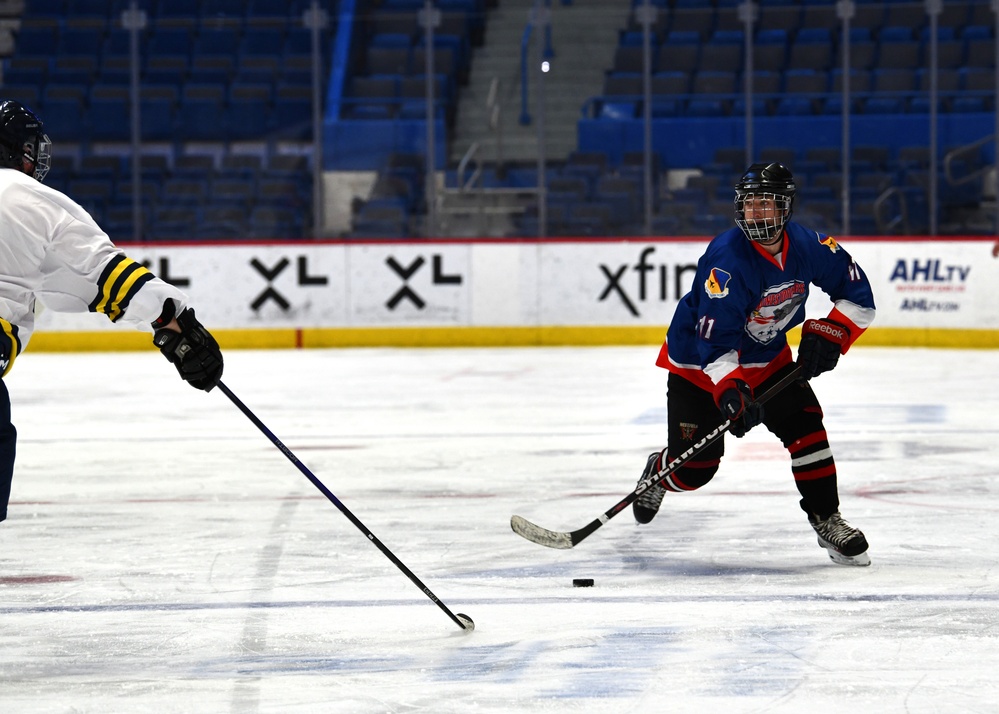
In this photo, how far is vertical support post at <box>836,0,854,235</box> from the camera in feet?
39.3

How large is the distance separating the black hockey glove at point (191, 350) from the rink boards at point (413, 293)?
9.02 m

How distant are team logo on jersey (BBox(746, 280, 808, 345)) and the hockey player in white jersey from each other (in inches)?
61.8

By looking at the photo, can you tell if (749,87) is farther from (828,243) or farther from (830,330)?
(830,330)

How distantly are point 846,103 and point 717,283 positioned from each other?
28.7 feet

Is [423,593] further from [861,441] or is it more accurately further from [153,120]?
[153,120]

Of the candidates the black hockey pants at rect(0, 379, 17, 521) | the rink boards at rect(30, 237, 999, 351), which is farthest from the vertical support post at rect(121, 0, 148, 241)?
the black hockey pants at rect(0, 379, 17, 521)

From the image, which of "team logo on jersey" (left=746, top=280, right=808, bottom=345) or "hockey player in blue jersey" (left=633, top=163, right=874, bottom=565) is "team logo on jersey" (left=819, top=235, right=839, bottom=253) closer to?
"hockey player in blue jersey" (left=633, top=163, right=874, bottom=565)

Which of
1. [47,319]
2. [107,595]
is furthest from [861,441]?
[47,319]

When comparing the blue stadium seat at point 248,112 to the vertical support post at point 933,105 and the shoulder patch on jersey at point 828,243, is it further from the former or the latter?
the shoulder patch on jersey at point 828,243

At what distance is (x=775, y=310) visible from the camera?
3973mm

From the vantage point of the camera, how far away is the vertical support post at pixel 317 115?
40.1 feet

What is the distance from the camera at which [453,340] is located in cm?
1229

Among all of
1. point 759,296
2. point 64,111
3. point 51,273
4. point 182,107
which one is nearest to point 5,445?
point 51,273

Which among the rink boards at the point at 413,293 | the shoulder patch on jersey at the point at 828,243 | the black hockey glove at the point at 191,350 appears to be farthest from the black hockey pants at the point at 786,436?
the rink boards at the point at 413,293
